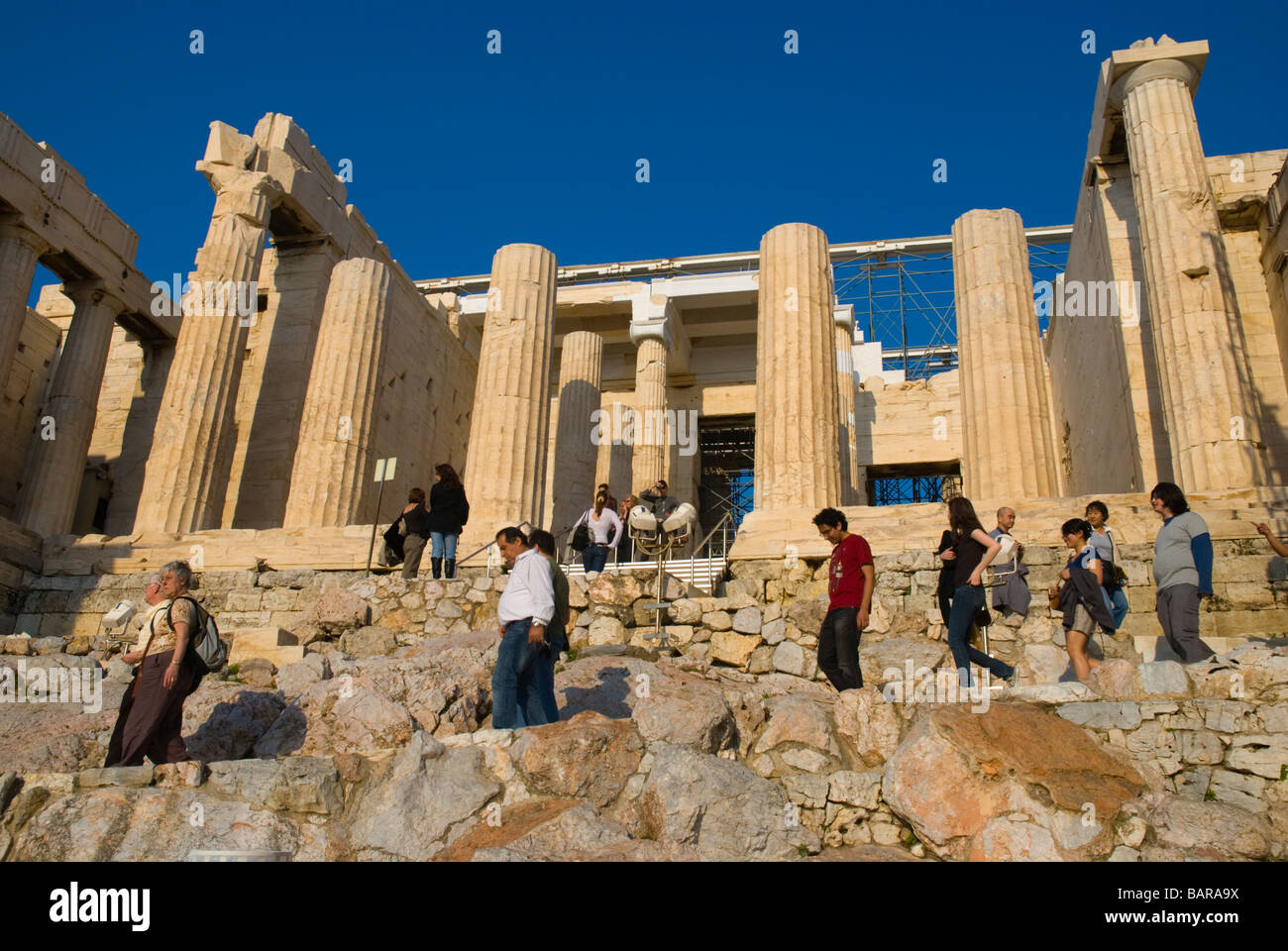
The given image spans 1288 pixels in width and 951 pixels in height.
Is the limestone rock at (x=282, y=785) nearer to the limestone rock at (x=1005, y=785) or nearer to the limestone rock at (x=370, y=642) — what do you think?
the limestone rock at (x=1005, y=785)

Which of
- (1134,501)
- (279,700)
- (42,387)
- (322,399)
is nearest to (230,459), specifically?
(322,399)

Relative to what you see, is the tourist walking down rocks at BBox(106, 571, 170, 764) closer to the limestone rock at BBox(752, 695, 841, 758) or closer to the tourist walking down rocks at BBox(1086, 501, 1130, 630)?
the limestone rock at BBox(752, 695, 841, 758)

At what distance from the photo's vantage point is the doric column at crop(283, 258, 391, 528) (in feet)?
58.4

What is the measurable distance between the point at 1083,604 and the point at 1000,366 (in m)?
8.73

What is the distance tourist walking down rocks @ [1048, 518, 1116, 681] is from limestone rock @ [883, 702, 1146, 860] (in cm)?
188

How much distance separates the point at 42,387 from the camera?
24.0m

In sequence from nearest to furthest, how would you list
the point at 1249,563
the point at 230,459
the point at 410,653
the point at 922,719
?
the point at 922,719
the point at 410,653
the point at 1249,563
the point at 230,459

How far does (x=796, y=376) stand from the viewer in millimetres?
16141

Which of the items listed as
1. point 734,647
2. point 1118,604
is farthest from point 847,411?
point 1118,604

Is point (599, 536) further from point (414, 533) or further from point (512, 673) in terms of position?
point (512, 673)

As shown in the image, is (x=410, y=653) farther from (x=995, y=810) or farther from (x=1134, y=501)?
(x=1134, y=501)

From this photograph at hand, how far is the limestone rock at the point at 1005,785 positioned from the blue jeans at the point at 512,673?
261 cm

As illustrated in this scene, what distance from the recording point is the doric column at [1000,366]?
15562 millimetres
